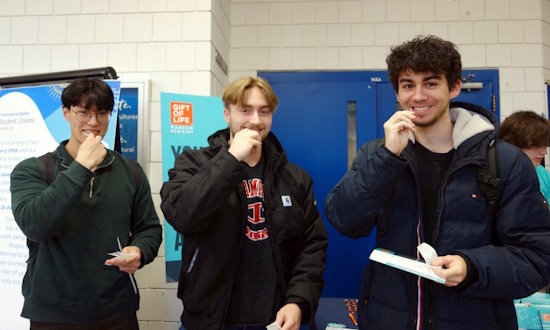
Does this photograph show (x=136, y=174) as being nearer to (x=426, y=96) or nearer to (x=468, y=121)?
(x=426, y=96)

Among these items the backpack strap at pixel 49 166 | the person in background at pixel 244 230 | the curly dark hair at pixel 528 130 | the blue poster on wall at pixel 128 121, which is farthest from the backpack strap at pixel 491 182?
the blue poster on wall at pixel 128 121

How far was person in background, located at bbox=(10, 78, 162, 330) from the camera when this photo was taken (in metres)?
1.39

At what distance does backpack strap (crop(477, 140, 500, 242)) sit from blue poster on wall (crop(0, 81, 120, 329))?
6.35ft

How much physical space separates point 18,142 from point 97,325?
4.72 ft

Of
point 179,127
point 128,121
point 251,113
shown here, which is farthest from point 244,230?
point 128,121

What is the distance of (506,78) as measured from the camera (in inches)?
127

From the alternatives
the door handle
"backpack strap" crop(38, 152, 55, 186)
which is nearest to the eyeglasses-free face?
"backpack strap" crop(38, 152, 55, 186)

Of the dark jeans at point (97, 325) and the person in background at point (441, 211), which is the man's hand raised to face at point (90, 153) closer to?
the dark jeans at point (97, 325)

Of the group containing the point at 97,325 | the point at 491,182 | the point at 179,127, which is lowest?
the point at 97,325

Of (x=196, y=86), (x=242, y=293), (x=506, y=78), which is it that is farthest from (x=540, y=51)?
(x=242, y=293)

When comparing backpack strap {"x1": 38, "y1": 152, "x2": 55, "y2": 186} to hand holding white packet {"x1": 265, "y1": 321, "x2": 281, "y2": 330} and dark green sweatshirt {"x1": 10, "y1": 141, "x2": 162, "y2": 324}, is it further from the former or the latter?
hand holding white packet {"x1": 265, "y1": 321, "x2": 281, "y2": 330}

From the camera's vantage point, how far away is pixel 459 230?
117 cm

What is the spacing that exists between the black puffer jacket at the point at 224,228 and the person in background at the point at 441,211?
217mm

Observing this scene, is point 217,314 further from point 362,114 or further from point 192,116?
point 362,114
